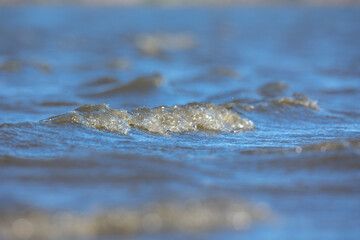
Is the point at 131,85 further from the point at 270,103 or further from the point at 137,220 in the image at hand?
the point at 137,220

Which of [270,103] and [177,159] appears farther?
[270,103]

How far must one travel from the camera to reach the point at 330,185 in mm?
4160

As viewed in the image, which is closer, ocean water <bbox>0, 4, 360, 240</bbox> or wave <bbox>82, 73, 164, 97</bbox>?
ocean water <bbox>0, 4, 360, 240</bbox>

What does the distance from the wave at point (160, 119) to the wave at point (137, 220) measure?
2.35 metres

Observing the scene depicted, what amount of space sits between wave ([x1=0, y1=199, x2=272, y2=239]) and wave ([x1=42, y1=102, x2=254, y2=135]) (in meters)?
2.35

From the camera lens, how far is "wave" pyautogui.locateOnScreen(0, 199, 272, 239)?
3.31m

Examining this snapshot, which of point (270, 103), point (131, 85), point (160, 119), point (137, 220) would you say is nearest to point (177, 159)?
point (137, 220)

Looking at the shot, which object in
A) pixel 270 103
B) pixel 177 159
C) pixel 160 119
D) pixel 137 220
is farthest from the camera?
pixel 270 103

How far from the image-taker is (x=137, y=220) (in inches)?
136

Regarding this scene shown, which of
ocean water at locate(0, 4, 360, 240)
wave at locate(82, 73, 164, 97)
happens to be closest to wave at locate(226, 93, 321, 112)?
ocean water at locate(0, 4, 360, 240)

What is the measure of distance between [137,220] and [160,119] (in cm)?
297

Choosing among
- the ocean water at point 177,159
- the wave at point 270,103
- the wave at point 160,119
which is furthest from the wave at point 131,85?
the wave at point 160,119

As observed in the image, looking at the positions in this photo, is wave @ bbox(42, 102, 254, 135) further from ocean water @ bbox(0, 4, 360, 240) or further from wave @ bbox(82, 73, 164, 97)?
wave @ bbox(82, 73, 164, 97)

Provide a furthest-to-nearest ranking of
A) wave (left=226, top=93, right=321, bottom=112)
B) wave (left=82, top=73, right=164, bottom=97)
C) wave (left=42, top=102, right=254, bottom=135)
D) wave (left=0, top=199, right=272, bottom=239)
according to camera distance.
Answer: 1. wave (left=82, top=73, right=164, bottom=97)
2. wave (left=226, top=93, right=321, bottom=112)
3. wave (left=42, top=102, right=254, bottom=135)
4. wave (left=0, top=199, right=272, bottom=239)
